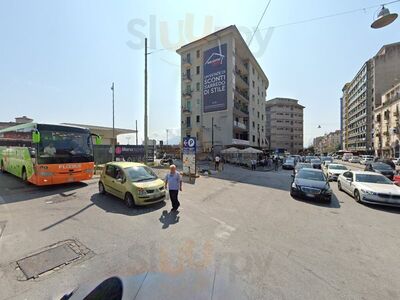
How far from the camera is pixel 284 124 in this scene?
91125mm

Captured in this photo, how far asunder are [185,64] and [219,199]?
39212mm

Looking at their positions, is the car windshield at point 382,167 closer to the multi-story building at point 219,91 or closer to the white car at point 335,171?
the white car at point 335,171

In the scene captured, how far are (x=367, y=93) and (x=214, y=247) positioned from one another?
88269mm

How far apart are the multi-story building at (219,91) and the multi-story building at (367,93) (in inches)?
1682

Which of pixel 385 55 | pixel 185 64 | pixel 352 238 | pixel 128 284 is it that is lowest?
pixel 352 238

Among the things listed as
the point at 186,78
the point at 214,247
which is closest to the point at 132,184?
the point at 214,247

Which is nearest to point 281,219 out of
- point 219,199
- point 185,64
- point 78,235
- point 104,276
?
point 219,199

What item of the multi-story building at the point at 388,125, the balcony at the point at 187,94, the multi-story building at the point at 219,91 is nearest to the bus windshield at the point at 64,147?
the multi-story building at the point at 219,91

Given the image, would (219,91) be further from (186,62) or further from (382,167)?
(382,167)

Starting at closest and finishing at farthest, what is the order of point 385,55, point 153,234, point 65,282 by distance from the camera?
point 65,282, point 153,234, point 385,55

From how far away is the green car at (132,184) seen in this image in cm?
738

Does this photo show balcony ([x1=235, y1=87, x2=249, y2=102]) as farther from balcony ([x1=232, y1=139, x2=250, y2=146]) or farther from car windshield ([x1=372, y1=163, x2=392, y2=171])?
car windshield ([x1=372, y1=163, x2=392, y2=171])

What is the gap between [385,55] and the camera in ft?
201

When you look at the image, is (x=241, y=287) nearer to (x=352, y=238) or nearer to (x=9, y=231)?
(x=352, y=238)
